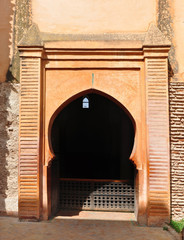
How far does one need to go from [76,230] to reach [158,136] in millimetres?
2723

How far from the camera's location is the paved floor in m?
5.37

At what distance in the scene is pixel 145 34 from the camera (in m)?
6.57

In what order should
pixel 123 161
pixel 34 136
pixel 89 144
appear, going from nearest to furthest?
pixel 34 136 < pixel 123 161 < pixel 89 144

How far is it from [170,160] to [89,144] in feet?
27.9

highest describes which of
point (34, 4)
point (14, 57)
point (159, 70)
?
point (34, 4)

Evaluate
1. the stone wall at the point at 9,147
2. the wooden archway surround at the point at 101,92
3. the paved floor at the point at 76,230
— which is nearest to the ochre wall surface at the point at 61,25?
the stone wall at the point at 9,147

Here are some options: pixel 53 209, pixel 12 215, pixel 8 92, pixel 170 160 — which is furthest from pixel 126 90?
pixel 12 215

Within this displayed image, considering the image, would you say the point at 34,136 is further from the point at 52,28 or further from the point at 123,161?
the point at 123,161

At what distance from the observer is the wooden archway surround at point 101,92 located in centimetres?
611

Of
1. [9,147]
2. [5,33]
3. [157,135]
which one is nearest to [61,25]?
[5,33]

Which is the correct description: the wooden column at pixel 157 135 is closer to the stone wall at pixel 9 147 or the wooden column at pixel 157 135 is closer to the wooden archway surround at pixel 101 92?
the wooden archway surround at pixel 101 92

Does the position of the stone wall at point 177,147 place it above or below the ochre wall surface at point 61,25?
below

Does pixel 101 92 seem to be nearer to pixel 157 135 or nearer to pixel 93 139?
pixel 157 135

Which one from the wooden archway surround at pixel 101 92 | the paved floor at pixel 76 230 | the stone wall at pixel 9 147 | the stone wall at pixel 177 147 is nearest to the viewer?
the paved floor at pixel 76 230
